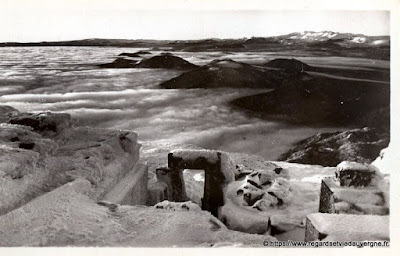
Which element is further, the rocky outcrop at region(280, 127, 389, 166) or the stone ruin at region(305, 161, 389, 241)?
the rocky outcrop at region(280, 127, 389, 166)

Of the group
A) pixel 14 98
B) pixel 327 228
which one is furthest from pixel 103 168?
pixel 327 228

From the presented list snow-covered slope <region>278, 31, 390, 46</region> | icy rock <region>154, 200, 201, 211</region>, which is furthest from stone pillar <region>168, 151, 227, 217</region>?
snow-covered slope <region>278, 31, 390, 46</region>

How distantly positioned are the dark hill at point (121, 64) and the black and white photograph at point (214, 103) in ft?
0.04

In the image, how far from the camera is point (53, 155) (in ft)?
14.4

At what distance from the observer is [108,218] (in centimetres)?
364

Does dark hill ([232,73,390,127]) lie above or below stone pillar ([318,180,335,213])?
above

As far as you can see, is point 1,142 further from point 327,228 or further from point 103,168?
point 327,228

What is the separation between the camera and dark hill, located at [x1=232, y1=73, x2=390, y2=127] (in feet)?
15.0

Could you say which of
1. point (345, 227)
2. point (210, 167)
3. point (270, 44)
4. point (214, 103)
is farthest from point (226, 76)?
point (345, 227)

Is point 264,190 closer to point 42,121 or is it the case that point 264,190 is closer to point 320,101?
point 320,101

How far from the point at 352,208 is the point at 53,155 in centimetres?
281

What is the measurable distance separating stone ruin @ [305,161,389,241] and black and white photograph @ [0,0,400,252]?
2cm

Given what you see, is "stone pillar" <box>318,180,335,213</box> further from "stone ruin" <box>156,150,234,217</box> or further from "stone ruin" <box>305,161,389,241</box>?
"stone ruin" <box>156,150,234,217</box>
